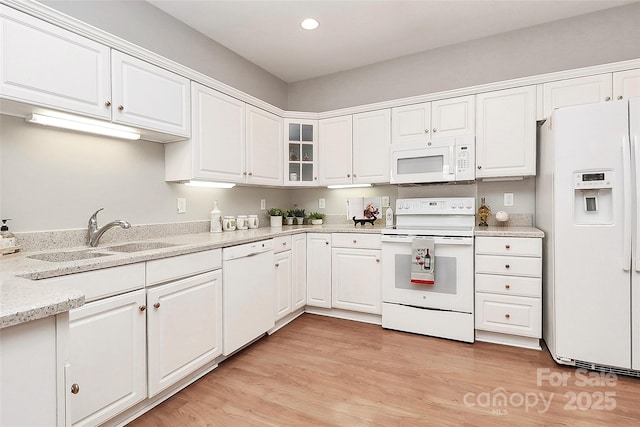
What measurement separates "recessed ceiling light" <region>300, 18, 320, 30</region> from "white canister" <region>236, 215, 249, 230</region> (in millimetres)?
1876

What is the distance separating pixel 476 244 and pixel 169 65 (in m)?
2.71

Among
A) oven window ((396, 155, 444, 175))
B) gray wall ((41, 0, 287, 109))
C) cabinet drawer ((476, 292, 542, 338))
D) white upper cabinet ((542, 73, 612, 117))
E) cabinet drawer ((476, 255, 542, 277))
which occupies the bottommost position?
cabinet drawer ((476, 292, 542, 338))

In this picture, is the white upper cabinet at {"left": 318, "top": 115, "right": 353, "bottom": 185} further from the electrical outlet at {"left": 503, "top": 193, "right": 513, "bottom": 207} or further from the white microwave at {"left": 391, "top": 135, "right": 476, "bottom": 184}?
the electrical outlet at {"left": 503, "top": 193, "right": 513, "bottom": 207}

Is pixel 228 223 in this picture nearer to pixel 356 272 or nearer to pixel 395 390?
pixel 356 272

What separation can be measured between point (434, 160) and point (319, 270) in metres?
1.55

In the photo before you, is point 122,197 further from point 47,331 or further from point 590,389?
point 590,389

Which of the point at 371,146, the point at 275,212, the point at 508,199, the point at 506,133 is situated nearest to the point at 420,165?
the point at 371,146

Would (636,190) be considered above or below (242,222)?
above

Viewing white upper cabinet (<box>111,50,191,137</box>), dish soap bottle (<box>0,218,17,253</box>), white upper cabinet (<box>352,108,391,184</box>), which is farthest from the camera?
white upper cabinet (<box>352,108,391,184</box>)

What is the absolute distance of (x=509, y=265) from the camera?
8.39ft

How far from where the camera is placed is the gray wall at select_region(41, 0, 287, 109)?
214 centimetres

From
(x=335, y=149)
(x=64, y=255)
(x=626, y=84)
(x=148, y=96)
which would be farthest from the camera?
(x=335, y=149)

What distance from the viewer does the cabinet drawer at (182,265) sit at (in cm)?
177

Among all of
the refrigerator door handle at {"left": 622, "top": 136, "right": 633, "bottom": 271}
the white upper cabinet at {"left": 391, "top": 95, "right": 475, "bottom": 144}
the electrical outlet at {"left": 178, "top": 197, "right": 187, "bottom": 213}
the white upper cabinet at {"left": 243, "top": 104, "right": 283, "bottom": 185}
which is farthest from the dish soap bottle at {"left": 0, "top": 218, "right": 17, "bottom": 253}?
the refrigerator door handle at {"left": 622, "top": 136, "right": 633, "bottom": 271}
